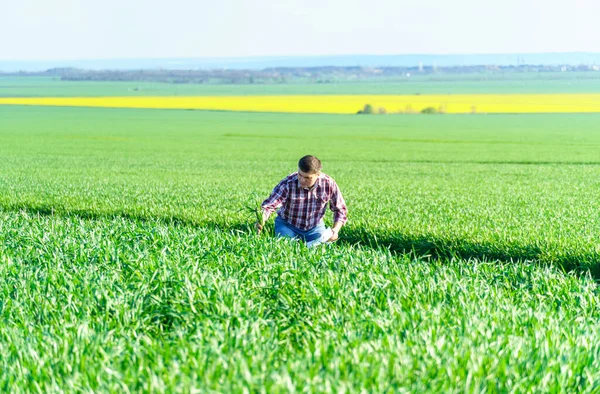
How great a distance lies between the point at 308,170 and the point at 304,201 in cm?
76

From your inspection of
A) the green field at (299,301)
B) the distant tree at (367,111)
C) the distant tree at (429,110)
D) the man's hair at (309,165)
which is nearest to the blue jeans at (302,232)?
the green field at (299,301)

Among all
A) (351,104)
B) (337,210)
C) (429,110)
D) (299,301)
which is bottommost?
(429,110)

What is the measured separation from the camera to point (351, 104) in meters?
106

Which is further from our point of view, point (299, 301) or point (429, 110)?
point (429, 110)

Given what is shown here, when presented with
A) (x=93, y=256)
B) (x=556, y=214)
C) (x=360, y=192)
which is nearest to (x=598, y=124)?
(x=360, y=192)

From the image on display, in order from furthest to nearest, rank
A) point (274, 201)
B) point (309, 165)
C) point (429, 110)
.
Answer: point (429, 110) → point (274, 201) → point (309, 165)

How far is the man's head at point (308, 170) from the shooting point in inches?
379

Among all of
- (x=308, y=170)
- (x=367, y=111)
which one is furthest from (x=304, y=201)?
(x=367, y=111)

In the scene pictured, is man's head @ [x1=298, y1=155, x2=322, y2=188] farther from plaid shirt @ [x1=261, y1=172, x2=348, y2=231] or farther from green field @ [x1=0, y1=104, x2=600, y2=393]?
green field @ [x1=0, y1=104, x2=600, y2=393]

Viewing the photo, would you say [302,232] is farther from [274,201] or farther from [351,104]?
[351,104]

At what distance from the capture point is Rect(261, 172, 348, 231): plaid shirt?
33.2 ft

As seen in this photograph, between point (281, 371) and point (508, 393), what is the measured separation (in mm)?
1227

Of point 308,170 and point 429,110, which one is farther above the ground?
point 308,170

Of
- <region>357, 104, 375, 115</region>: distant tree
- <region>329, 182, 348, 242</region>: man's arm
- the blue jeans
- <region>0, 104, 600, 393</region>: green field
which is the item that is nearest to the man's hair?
<region>329, 182, 348, 242</region>: man's arm
